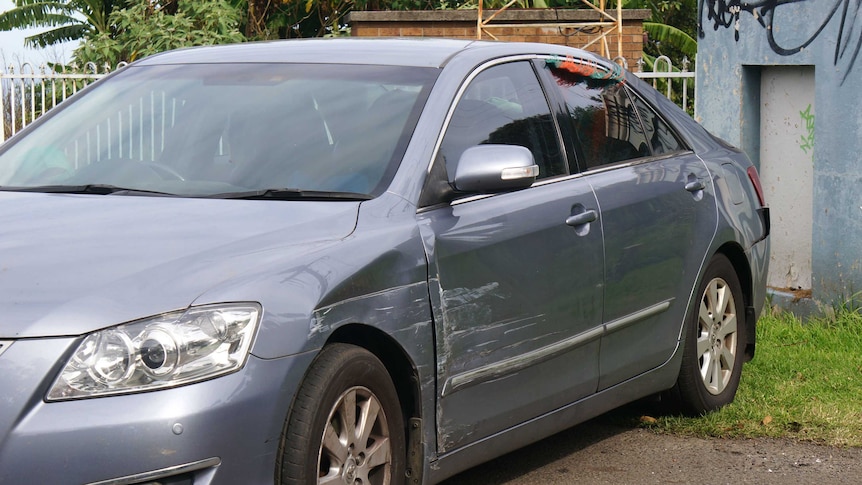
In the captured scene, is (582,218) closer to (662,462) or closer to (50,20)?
(662,462)

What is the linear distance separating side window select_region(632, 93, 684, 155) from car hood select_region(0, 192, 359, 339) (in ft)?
7.14

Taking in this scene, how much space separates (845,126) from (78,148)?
5.13 meters

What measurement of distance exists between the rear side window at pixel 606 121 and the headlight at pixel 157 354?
7.29 ft

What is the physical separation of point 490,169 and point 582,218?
77 cm

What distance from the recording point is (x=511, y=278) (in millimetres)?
4527

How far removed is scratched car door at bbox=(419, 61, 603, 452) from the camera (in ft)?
14.0

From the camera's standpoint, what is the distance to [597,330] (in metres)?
5.06

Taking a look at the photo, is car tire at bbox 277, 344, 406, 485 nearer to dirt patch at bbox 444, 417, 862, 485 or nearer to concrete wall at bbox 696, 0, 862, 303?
dirt patch at bbox 444, 417, 862, 485

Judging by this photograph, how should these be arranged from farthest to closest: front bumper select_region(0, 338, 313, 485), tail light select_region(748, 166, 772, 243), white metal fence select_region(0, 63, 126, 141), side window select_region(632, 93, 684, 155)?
1. white metal fence select_region(0, 63, 126, 141)
2. tail light select_region(748, 166, 772, 243)
3. side window select_region(632, 93, 684, 155)
4. front bumper select_region(0, 338, 313, 485)

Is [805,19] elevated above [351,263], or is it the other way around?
[805,19]

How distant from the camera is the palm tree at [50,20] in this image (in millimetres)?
25492

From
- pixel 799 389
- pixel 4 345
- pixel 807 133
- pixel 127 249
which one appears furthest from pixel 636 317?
pixel 807 133

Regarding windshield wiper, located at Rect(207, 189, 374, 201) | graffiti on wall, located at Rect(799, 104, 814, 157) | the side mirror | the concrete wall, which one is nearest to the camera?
windshield wiper, located at Rect(207, 189, 374, 201)

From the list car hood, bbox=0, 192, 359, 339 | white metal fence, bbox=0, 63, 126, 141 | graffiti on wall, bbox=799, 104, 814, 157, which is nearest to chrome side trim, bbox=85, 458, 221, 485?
car hood, bbox=0, 192, 359, 339
